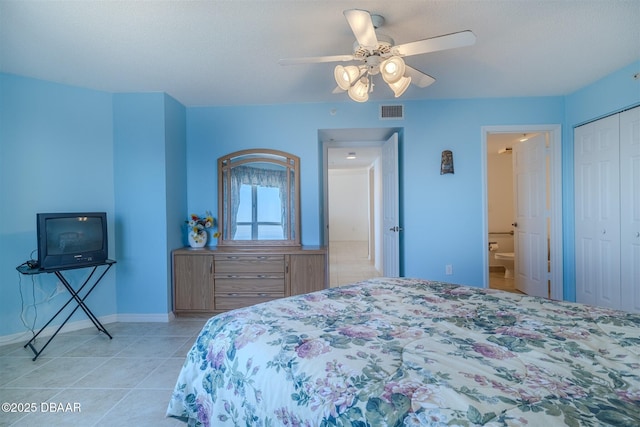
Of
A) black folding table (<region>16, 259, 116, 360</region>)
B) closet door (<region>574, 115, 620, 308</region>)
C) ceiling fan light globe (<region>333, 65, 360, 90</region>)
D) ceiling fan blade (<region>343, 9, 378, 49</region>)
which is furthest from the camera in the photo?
closet door (<region>574, 115, 620, 308</region>)

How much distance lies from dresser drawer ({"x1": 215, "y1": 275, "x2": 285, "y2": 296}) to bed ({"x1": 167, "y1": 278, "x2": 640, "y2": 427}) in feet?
5.79

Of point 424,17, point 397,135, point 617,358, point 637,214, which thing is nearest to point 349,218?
point 397,135

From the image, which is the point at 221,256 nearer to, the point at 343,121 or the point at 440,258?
the point at 343,121

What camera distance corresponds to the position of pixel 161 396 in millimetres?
1920

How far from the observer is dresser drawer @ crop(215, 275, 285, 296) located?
3.23 m

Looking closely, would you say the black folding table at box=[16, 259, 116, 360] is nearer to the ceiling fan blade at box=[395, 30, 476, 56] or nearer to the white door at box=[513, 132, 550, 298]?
the ceiling fan blade at box=[395, 30, 476, 56]

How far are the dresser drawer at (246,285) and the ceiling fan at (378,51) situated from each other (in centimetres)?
211

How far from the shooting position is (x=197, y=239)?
3.48m

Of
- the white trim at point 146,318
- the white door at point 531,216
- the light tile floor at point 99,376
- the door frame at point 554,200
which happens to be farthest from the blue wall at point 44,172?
the white door at point 531,216

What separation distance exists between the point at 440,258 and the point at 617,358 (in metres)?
2.62

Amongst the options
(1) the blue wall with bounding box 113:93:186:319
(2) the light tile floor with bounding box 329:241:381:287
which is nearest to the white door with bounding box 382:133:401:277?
(2) the light tile floor with bounding box 329:241:381:287

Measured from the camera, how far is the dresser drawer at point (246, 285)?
3230 mm

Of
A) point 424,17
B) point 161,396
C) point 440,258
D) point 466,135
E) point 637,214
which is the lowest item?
point 161,396

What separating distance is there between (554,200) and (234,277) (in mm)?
3746
